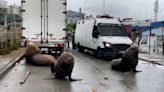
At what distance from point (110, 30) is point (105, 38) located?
1.61m

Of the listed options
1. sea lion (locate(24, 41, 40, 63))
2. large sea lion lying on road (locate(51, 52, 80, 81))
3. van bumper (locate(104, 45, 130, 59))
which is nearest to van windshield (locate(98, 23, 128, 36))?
van bumper (locate(104, 45, 130, 59))

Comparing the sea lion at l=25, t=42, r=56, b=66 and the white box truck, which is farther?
the white box truck

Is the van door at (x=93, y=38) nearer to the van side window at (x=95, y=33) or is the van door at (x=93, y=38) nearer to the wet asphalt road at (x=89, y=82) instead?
the van side window at (x=95, y=33)

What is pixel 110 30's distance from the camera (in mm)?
29281

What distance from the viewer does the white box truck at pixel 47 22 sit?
26.9 m

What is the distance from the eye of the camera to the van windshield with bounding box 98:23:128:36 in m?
28.9

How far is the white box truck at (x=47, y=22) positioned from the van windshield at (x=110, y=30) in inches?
126

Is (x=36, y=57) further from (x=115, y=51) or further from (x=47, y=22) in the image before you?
(x=115, y=51)

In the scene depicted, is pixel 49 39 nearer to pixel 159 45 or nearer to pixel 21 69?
pixel 21 69

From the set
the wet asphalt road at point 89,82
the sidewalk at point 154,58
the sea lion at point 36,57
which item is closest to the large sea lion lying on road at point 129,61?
the wet asphalt road at point 89,82

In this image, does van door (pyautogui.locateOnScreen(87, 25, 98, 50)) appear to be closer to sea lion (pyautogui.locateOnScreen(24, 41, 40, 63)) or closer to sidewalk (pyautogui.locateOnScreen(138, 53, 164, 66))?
sidewalk (pyautogui.locateOnScreen(138, 53, 164, 66))

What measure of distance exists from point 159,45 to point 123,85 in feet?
99.6

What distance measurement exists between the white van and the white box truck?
8.86 feet

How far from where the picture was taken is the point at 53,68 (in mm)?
16781
